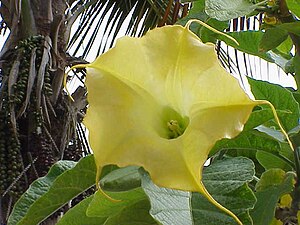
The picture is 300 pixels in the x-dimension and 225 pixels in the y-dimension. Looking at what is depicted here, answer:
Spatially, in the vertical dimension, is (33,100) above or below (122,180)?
below

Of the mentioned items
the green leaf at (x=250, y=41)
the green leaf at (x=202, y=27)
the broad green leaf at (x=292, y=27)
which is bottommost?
the green leaf at (x=250, y=41)

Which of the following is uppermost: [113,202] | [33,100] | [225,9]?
[225,9]

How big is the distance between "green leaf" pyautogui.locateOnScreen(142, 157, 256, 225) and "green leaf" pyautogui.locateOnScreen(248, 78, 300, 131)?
10 centimetres

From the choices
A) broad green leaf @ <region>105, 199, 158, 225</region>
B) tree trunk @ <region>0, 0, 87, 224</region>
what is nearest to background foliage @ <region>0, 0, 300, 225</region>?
broad green leaf @ <region>105, 199, 158, 225</region>

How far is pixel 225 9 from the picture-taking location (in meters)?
0.38

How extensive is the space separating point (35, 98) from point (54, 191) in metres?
1.23

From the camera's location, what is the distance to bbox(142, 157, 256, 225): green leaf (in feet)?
0.94

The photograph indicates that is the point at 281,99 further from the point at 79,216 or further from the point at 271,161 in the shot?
the point at 79,216

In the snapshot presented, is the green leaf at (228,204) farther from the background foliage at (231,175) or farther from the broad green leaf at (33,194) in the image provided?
the broad green leaf at (33,194)

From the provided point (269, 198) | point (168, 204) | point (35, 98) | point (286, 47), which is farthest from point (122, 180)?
point (35, 98)

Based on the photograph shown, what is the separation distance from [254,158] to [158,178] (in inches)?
11.0

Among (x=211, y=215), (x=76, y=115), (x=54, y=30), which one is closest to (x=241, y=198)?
(x=211, y=215)

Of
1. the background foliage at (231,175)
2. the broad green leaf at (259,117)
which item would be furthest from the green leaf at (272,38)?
the broad green leaf at (259,117)

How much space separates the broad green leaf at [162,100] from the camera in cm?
26
